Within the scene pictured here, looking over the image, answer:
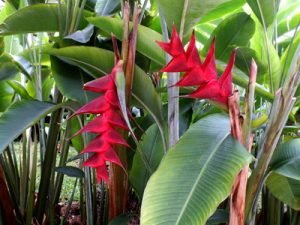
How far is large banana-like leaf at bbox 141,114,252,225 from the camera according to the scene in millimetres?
428

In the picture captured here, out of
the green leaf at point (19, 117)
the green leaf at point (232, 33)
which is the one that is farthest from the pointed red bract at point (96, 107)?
the green leaf at point (232, 33)

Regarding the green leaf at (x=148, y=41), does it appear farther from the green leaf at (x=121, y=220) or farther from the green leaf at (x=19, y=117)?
the green leaf at (x=121, y=220)

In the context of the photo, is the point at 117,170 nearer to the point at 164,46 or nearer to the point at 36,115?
the point at 36,115

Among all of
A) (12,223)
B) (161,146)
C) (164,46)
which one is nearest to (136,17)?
(164,46)

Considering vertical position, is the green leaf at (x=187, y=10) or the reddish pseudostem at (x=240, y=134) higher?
the green leaf at (x=187, y=10)

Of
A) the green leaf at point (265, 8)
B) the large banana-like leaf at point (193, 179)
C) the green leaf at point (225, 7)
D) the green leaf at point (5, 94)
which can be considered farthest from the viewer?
the green leaf at point (5, 94)

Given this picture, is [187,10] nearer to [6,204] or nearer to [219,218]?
[219,218]

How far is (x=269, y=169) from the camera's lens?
2.22 ft

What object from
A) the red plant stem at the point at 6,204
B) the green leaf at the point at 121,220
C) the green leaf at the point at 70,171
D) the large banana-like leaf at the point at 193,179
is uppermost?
the large banana-like leaf at the point at 193,179

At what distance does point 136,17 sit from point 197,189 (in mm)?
337

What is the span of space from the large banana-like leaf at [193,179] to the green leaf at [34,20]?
0.49 metres

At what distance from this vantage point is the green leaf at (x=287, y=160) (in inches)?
25.1

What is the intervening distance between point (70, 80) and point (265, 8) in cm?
45

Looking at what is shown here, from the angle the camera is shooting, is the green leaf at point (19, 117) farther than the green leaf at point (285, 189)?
No
